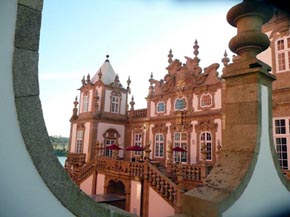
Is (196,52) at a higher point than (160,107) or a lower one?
higher

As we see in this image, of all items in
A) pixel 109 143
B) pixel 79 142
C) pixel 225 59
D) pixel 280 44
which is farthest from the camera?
pixel 79 142

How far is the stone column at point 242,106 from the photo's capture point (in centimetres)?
221

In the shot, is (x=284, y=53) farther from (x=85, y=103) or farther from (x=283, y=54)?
(x=85, y=103)

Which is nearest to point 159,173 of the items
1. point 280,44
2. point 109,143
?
point 280,44

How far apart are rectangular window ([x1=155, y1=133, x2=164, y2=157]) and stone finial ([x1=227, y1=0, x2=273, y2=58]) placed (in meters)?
17.2

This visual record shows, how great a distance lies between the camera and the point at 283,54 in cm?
1223

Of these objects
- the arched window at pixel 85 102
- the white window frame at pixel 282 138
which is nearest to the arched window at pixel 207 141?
the white window frame at pixel 282 138

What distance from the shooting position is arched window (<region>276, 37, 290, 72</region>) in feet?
39.4

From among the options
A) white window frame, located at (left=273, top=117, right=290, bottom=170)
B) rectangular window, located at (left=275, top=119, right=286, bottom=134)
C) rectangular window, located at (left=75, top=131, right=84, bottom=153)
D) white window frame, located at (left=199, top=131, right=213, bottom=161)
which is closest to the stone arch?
white window frame, located at (left=273, top=117, right=290, bottom=170)

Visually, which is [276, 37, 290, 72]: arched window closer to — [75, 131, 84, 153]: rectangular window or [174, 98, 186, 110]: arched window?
[174, 98, 186, 110]: arched window

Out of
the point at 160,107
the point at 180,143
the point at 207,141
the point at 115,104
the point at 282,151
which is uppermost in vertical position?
the point at 115,104

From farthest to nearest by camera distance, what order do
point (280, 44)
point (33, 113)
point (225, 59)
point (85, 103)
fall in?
point (85, 103), point (225, 59), point (280, 44), point (33, 113)

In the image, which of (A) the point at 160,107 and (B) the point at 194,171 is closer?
(B) the point at 194,171

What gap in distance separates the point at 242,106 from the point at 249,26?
89 cm
